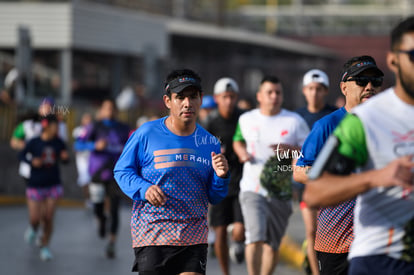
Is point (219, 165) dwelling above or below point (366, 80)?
below

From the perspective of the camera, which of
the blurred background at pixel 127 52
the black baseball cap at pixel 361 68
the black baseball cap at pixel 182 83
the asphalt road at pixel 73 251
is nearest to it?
the black baseball cap at pixel 361 68

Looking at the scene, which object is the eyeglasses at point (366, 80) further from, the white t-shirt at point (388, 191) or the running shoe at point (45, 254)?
the running shoe at point (45, 254)

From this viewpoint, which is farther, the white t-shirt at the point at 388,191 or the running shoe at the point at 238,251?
the running shoe at the point at 238,251

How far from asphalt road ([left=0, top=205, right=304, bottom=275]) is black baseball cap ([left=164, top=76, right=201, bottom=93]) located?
4780 millimetres

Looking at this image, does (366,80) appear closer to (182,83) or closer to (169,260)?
(182,83)

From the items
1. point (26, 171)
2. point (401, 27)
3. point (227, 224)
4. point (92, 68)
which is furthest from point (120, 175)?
point (92, 68)

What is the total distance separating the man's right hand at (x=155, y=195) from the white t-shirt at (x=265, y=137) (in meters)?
3.15

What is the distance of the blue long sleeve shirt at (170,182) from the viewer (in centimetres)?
567

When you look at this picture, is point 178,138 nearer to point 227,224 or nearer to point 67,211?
point 227,224

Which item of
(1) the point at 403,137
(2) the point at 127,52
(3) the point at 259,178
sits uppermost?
(2) the point at 127,52

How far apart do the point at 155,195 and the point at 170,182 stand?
0.41 meters

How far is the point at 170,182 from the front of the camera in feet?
18.8

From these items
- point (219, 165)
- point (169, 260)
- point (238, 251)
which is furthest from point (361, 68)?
point (238, 251)

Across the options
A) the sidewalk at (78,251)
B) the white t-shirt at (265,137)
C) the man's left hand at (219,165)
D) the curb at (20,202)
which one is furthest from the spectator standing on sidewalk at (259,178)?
the curb at (20,202)
